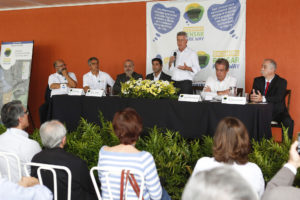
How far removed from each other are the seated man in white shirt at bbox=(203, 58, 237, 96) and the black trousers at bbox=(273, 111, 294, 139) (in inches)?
26.8

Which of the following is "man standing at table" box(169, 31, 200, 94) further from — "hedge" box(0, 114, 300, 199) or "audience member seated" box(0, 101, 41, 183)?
"audience member seated" box(0, 101, 41, 183)

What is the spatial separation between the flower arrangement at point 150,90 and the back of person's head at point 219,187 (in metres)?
3.03

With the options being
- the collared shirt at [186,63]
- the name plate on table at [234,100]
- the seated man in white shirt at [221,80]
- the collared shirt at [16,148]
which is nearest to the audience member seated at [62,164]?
the collared shirt at [16,148]

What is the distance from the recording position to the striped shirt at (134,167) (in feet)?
6.18

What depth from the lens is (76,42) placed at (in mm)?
6664

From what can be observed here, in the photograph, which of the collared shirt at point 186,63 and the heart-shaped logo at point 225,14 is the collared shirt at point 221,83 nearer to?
the collared shirt at point 186,63

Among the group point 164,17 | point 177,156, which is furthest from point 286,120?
point 164,17

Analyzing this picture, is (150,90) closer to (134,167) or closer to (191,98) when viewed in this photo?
(191,98)

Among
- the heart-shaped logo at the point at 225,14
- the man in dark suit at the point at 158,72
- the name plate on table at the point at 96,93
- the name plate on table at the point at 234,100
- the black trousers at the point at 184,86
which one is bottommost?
the name plate on table at the point at 234,100

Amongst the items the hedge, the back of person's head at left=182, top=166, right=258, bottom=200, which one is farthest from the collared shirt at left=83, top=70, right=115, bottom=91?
the back of person's head at left=182, top=166, right=258, bottom=200

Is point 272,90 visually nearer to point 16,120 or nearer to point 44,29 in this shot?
point 16,120

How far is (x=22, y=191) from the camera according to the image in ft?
5.00

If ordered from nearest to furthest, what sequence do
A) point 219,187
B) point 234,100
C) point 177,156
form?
point 219,187 → point 177,156 → point 234,100

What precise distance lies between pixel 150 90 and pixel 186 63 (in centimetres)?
141
